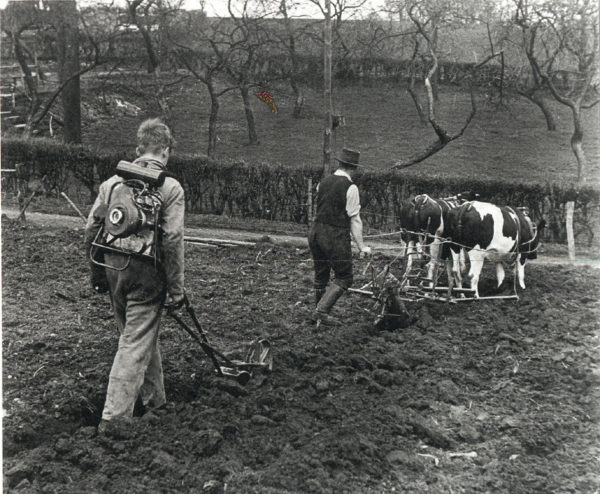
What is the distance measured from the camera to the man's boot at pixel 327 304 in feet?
26.2

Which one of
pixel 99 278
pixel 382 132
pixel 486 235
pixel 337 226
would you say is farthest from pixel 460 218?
pixel 382 132

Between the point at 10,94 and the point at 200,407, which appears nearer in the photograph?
the point at 200,407

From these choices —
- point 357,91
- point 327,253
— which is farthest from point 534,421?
point 357,91

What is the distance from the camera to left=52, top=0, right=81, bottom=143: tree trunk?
75.4 ft

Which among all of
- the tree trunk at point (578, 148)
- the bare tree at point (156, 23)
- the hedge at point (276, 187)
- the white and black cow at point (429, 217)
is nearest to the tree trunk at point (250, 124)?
the bare tree at point (156, 23)

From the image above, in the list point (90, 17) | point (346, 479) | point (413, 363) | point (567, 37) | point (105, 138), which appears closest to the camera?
point (346, 479)

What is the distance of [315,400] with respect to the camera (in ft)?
19.3

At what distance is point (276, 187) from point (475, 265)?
7.82m

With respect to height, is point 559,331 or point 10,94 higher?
point 10,94

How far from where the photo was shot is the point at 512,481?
4.59 m

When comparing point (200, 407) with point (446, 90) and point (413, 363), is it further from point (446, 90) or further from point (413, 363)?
point (446, 90)

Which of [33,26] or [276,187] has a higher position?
[33,26]

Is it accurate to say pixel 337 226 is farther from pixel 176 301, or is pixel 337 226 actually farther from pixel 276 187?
pixel 276 187

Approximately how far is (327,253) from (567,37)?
61.2ft
